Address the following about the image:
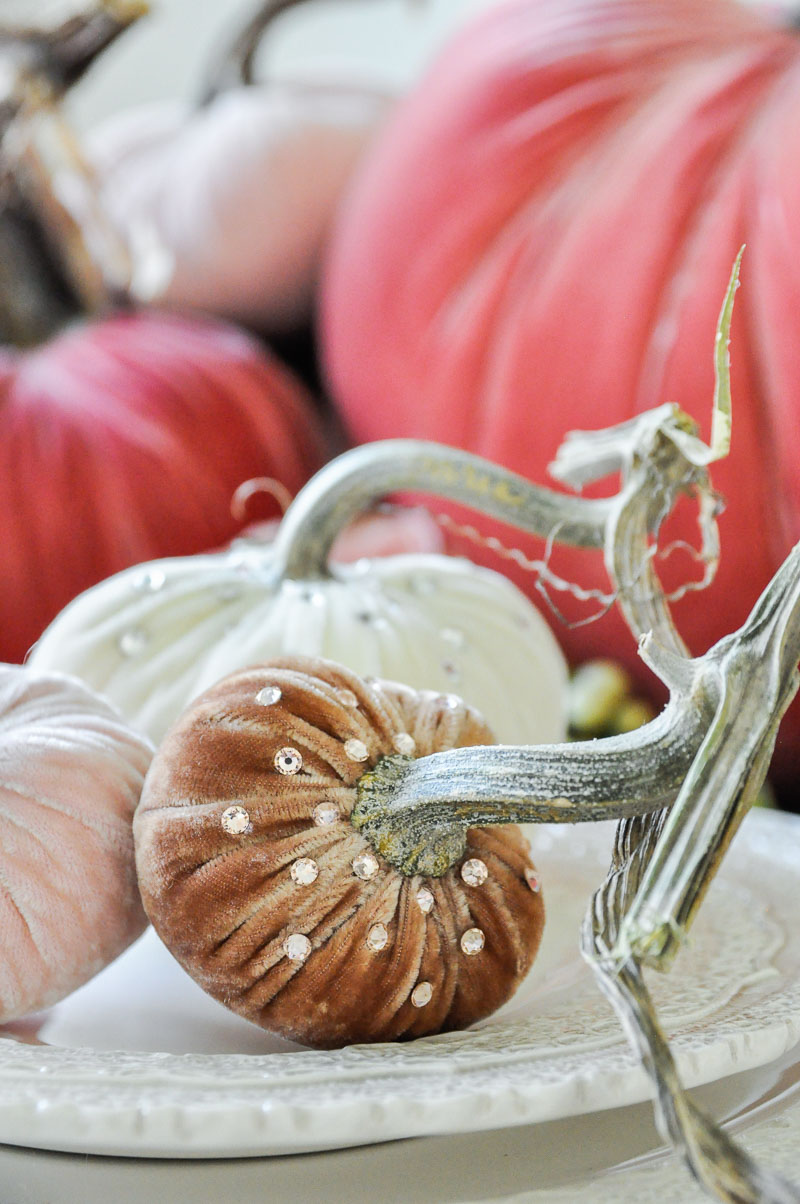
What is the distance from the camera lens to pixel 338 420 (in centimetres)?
87

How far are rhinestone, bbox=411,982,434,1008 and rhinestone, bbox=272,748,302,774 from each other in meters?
0.06

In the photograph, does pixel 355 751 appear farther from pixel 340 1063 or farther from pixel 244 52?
pixel 244 52

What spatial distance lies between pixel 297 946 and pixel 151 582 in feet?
0.68

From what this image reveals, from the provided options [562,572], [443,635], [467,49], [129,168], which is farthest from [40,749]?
[129,168]

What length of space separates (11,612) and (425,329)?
0.28 meters

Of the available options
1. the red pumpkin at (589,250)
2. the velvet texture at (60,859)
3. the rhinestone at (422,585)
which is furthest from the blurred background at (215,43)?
the velvet texture at (60,859)

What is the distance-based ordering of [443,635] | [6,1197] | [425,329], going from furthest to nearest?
[425,329] < [443,635] < [6,1197]

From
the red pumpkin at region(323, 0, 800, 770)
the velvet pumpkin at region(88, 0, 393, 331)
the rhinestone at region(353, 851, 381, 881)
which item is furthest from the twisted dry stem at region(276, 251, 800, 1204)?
the velvet pumpkin at region(88, 0, 393, 331)

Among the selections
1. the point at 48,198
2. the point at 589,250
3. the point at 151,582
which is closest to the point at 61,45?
the point at 48,198

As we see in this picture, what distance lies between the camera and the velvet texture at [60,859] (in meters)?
0.31

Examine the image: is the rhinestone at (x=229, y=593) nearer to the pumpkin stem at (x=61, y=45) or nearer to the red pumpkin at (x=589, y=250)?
the red pumpkin at (x=589, y=250)

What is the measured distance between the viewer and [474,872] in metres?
0.31

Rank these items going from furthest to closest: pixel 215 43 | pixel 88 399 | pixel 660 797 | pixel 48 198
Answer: pixel 215 43 < pixel 48 198 < pixel 88 399 < pixel 660 797

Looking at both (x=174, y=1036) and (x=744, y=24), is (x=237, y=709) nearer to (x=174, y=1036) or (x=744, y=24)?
(x=174, y=1036)
